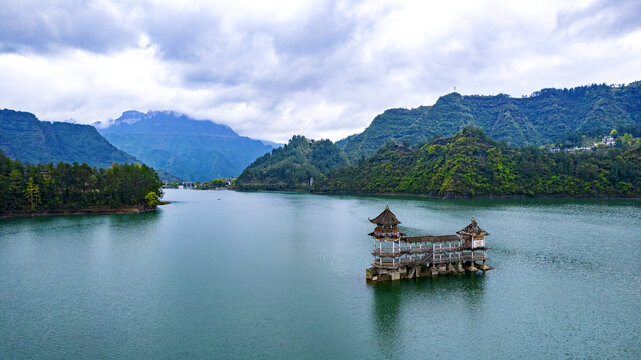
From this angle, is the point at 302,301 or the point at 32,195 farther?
the point at 32,195

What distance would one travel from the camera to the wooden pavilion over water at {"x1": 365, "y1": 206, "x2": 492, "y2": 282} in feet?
99.0

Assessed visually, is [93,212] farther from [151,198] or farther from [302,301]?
[302,301]

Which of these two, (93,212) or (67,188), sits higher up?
(67,188)

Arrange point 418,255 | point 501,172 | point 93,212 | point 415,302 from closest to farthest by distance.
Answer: point 415,302 < point 418,255 < point 93,212 < point 501,172

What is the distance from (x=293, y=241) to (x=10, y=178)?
2242 inches

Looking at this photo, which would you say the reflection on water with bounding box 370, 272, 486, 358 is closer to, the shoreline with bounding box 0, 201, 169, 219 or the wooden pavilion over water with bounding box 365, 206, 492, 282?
the wooden pavilion over water with bounding box 365, 206, 492, 282

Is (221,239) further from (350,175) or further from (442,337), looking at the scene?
(350,175)

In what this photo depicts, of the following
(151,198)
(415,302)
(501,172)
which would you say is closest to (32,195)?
(151,198)

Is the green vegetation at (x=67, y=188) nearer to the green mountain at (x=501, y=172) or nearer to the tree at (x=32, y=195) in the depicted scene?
the tree at (x=32, y=195)

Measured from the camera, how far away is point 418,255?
3238cm

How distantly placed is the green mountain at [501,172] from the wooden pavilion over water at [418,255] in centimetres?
8144

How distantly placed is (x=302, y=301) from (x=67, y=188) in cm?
6912

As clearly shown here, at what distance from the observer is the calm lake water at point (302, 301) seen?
65.1ft

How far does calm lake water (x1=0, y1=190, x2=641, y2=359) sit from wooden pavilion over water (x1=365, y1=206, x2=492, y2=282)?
48.9 inches
